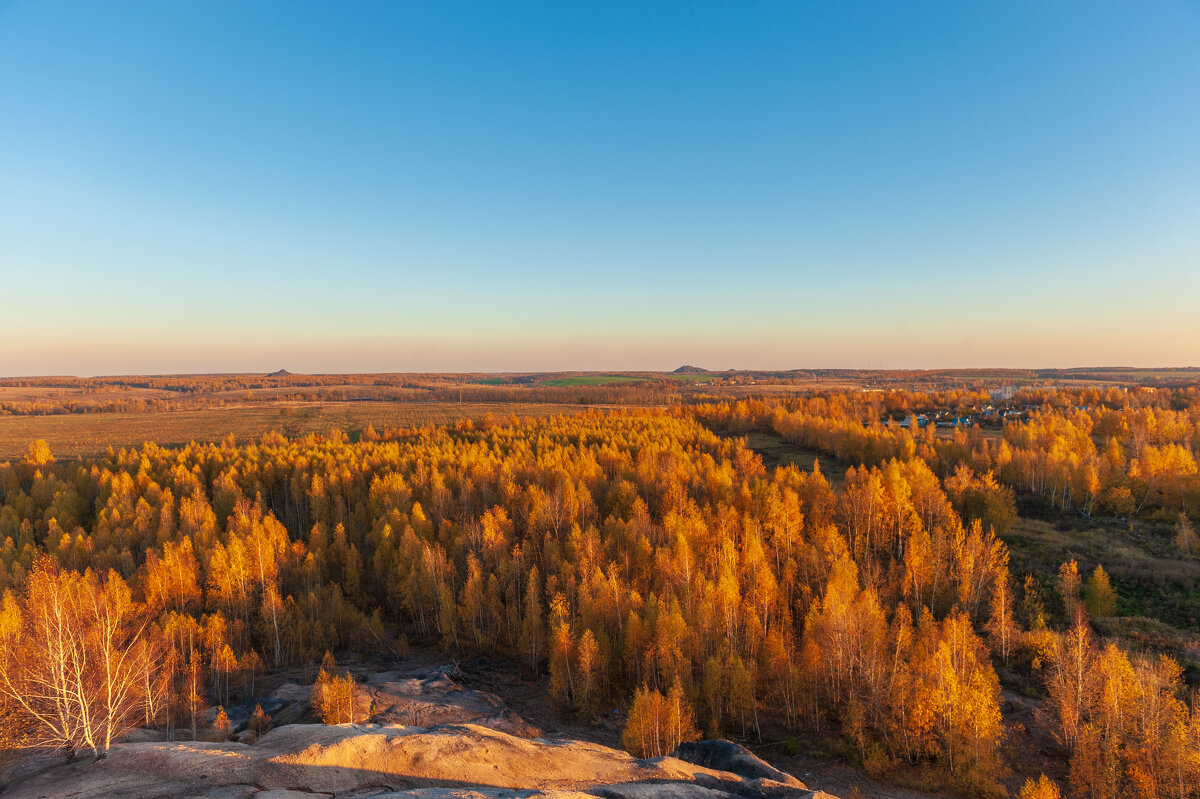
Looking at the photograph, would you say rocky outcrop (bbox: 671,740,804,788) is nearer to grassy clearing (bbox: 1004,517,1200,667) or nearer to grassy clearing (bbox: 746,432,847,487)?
grassy clearing (bbox: 1004,517,1200,667)

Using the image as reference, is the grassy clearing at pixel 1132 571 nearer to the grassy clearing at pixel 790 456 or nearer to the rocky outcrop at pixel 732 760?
the grassy clearing at pixel 790 456

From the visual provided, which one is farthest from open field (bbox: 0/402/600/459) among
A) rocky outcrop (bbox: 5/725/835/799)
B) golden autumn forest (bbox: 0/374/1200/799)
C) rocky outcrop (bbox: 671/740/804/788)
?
rocky outcrop (bbox: 671/740/804/788)

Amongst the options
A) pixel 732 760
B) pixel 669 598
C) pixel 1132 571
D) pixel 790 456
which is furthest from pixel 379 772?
pixel 790 456

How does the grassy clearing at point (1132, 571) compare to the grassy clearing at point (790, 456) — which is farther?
the grassy clearing at point (790, 456)

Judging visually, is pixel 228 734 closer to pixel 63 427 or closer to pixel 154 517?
pixel 154 517

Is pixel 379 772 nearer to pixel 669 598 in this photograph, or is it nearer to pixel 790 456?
pixel 669 598

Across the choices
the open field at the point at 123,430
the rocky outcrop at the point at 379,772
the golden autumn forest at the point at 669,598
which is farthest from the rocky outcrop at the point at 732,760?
the open field at the point at 123,430

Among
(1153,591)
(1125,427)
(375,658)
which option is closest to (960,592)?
(1153,591)
